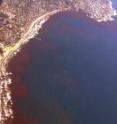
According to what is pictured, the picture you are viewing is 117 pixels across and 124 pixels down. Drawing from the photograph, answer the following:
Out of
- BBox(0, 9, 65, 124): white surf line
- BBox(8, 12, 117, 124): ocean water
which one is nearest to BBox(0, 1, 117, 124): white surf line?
BBox(0, 9, 65, 124): white surf line

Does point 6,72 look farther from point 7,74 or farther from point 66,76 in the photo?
point 66,76

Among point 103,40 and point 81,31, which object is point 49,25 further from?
point 103,40

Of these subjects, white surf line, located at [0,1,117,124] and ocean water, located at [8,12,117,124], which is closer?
white surf line, located at [0,1,117,124]

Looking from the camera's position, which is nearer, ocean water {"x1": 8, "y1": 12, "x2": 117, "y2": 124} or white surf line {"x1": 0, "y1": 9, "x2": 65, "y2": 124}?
white surf line {"x1": 0, "y1": 9, "x2": 65, "y2": 124}

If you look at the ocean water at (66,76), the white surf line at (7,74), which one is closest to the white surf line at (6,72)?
the white surf line at (7,74)

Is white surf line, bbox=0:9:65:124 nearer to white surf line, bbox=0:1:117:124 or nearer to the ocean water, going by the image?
white surf line, bbox=0:1:117:124

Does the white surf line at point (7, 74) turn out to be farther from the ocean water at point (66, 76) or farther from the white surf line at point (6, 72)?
the ocean water at point (66, 76)

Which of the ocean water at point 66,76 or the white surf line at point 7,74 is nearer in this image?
the white surf line at point 7,74

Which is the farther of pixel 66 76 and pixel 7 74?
pixel 66 76

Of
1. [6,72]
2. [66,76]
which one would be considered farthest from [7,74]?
[66,76]

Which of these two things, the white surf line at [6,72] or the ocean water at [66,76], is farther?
the ocean water at [66,76]
